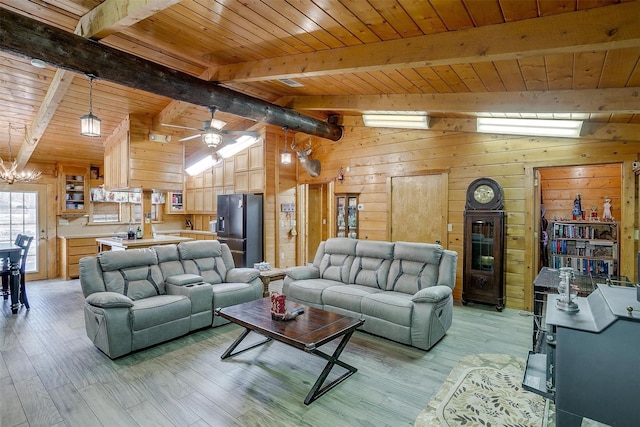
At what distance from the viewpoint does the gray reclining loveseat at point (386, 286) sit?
3.33m

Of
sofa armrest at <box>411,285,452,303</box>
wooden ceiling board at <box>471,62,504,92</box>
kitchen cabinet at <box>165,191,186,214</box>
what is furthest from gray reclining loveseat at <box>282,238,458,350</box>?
kitchen cabinet at <box>165,191,186,214</box>

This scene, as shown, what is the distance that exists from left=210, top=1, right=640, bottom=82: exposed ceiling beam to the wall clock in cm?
267

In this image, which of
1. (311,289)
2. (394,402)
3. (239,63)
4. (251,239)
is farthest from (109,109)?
(394,402)

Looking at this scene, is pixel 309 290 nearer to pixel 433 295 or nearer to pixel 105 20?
pixel 433 295

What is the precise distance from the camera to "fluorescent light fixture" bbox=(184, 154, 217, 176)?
812 cm

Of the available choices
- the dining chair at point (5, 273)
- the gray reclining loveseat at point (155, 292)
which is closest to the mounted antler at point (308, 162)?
the gray reclining loveseat at point (155, 292)

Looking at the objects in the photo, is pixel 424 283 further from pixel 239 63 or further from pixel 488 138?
pixel 239 63

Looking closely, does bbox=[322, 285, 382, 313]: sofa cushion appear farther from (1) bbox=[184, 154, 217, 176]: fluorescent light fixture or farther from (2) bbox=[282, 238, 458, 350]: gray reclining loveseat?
(1) bbox=[184, 154, 217, 176]: fluorescent light fixture

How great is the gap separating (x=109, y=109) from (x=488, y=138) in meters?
5.61

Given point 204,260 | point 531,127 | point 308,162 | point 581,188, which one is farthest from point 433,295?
point 581,188

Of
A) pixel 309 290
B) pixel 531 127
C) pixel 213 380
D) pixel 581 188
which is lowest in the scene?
pixel 213 380

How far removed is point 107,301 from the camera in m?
3.06

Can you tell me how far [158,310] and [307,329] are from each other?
1.69 meters

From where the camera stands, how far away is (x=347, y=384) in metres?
2.67
